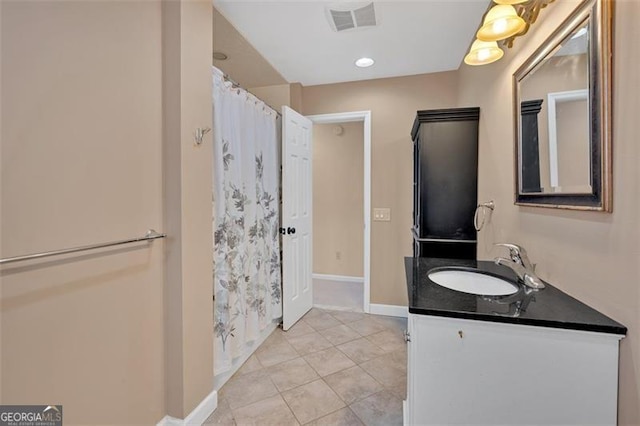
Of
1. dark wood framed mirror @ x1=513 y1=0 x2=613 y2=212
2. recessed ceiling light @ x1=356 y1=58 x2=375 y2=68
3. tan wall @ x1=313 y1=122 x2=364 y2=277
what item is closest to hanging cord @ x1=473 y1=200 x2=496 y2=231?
dark wood framed mirror @ x1=513 y1=0 x2=613 y2=212

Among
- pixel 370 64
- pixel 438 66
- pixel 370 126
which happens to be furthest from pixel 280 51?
pixel 438 66

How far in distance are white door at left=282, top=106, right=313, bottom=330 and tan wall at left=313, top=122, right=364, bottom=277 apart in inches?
48.7

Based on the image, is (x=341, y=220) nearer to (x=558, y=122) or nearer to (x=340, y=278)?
(x=340, y=278)

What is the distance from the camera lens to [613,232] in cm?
91

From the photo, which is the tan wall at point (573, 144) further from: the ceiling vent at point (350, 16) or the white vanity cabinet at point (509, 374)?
the ceiling vent at point (350, 16)

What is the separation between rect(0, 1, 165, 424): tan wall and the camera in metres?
0.94

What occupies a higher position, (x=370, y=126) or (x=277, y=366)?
(x=370, y=126)

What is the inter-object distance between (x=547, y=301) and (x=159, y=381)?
1.75 meters

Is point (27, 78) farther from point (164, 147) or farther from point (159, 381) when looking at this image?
point (159, 381)

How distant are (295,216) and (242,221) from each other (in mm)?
792

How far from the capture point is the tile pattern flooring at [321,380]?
1.67 meters

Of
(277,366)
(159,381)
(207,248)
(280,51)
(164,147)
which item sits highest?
(280,51)

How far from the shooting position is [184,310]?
149cm

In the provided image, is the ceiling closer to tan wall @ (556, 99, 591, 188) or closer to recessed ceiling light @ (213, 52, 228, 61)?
recessed ceiling light @ (213, 52, 228, 61)
